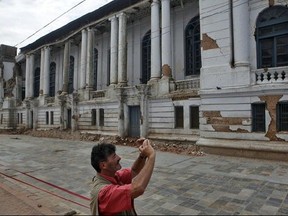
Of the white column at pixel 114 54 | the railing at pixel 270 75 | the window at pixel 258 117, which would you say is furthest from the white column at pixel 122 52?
the window at pixel 258 117

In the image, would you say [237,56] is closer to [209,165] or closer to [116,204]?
[209,165]

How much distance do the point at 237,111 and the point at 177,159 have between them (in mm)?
3439

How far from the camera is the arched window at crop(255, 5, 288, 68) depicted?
36.6 ft

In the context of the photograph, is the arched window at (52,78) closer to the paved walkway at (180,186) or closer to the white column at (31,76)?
the white column at (31,76)

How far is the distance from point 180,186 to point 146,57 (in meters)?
14.9

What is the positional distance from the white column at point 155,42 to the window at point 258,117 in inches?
274

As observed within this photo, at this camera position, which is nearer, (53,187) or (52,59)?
(53,187)

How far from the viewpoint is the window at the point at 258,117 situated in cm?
1051

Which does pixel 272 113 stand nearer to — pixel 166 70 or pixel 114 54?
pixel 166 70

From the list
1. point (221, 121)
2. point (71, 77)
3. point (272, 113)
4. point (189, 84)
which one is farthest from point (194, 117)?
point (71, 77)

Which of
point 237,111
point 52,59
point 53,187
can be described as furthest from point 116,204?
point 52,59

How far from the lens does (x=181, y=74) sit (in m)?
17.3

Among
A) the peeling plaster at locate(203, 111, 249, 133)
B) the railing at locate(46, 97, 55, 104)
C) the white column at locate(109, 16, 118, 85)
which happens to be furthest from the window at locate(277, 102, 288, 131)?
the railing at locate(46, 97, 55, 104)

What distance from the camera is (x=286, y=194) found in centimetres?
579
